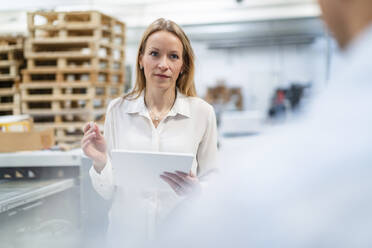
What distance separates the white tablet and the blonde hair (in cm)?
52

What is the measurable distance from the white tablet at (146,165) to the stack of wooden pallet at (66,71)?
1.75 m

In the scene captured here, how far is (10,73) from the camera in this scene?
3055 millimetres

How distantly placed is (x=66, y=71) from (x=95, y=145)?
2.03m

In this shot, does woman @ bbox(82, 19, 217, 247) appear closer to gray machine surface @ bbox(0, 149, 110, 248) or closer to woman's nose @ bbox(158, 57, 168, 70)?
woman's nose @ bbox(158, 57, 168, 70)

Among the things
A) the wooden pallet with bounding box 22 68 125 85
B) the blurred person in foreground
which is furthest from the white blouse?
the wooden pallet with bounding box 22 68 125 85

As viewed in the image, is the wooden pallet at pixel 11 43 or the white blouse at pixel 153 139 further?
the wooden pallet at pixel 11 43

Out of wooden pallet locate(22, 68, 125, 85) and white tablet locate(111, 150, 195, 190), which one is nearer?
white tablet locate(111, 150, 195, 190)

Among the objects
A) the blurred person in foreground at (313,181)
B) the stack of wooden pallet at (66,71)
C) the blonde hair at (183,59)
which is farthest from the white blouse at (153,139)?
the stack of wooden pallet at (66,71)

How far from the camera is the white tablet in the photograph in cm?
134

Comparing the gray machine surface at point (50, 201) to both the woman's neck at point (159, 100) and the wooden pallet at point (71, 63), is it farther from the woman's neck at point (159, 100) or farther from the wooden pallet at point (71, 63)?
the wooden pallet at point (71, 63)

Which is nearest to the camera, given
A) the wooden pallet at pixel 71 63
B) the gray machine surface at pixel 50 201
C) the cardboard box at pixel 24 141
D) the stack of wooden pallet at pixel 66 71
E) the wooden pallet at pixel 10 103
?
the gray machine surface at pixel 50 201

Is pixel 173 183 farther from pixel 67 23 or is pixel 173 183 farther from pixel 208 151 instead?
pixel 67 23

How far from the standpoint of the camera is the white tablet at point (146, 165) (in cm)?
134

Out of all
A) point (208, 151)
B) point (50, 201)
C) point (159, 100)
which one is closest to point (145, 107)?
point (159, 100)
